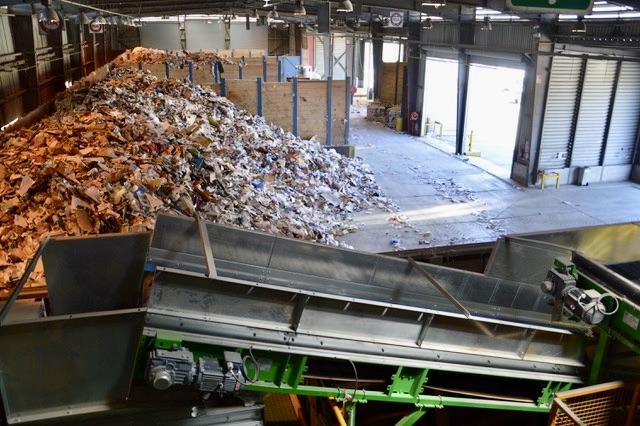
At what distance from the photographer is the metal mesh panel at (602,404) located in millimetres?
4130

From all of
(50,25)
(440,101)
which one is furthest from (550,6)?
(440,101)

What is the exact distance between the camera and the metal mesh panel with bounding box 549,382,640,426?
163 inches

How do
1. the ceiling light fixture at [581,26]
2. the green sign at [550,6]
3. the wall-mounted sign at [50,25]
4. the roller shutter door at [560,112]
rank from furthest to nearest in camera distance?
the roller shutter door at [560,112] < the ceiling light fixture at [581,26] < the wall-mounted sign at [50,25] < the green sign at [550,6]

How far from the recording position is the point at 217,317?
3523 millimetres

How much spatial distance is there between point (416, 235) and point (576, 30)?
6.46m

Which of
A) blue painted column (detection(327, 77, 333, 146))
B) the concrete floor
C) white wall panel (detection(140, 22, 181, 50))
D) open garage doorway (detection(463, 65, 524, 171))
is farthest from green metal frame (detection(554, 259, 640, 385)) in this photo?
white wall panel (detection(140, 22, 181, 50))

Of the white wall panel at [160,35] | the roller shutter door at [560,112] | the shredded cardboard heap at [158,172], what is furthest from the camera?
the white wall panel at [160,35]

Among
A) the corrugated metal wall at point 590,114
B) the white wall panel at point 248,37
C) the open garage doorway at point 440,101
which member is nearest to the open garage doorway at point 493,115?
the open garage doorway at point 440,101

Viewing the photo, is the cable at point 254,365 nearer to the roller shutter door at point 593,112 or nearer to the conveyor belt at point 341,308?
the conveyor belt at point 341,308

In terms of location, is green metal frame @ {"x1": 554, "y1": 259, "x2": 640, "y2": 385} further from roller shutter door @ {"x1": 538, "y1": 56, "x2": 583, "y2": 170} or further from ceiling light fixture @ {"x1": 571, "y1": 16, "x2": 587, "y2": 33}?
roller shutter door @ {"x1": 538, "y1": 56, "x2": 583, "y2": 170}

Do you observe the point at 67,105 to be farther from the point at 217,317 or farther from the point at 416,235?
the point at 217,317

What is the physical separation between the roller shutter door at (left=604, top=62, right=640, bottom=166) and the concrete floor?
2.88ft

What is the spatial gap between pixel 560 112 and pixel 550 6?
1057cm

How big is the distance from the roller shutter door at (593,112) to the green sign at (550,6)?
1046cm
